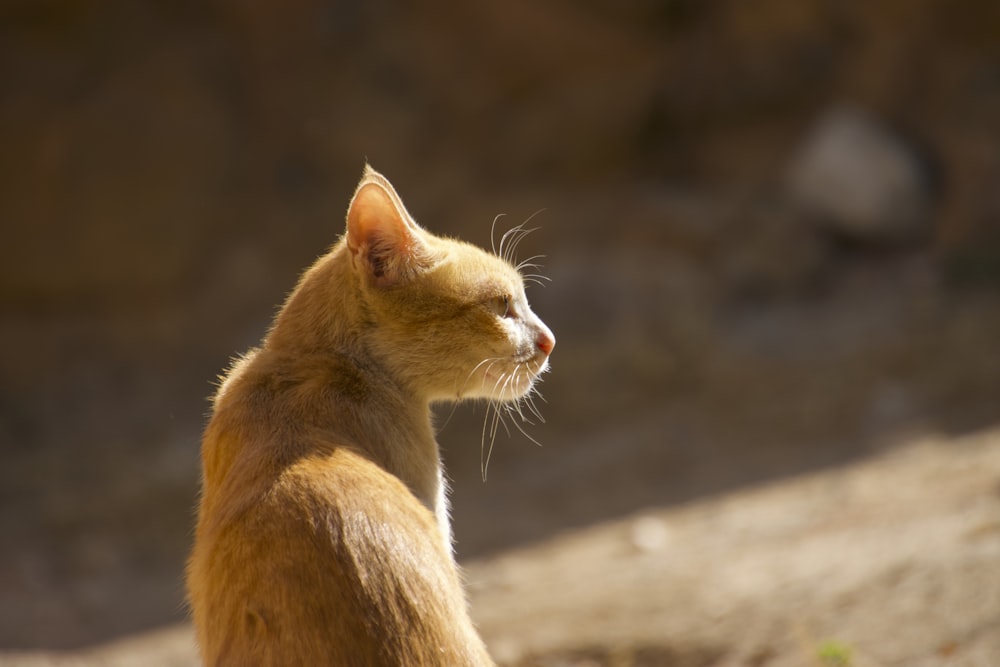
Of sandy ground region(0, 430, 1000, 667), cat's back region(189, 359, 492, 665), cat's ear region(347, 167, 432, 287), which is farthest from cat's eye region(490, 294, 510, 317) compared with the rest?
sandy ground region(0, 430, 1000, 667)

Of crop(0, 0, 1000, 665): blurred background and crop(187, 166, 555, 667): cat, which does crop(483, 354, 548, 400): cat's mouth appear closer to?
crop(187, 166, 555, 667): cat

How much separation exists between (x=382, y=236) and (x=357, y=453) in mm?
686

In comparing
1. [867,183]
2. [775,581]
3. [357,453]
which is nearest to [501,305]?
[357,453]

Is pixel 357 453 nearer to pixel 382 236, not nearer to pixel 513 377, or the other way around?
pixel 382 236

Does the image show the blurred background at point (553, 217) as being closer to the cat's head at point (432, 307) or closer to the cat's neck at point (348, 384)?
the cat's head at point (432, 307)

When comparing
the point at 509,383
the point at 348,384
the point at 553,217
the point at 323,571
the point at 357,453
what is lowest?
the point at 323,571

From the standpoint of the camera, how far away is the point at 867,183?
10.0 metres

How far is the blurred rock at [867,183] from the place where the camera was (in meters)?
9.98

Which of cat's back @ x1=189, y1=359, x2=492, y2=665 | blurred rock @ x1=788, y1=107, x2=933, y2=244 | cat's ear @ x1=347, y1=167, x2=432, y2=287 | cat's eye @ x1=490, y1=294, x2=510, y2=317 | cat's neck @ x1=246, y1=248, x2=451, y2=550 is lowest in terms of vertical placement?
cat's back @ x1=189, y1=359, x2=492, y2=665

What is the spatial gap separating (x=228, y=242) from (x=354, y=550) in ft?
26.9

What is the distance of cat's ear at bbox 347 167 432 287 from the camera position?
3301mm

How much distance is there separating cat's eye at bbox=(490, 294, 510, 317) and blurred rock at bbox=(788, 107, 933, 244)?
278 inches

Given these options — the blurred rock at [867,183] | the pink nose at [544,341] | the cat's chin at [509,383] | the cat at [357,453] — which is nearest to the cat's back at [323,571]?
the cat at [357,453]

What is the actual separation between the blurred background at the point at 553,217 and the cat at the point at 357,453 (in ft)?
14.8
